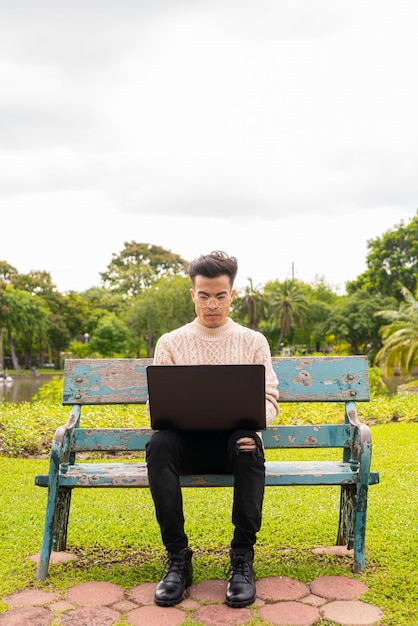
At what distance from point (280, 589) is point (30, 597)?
108 cm

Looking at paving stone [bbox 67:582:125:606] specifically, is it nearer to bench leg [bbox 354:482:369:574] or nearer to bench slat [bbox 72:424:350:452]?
bench slat [bbox 72:424:350:452]

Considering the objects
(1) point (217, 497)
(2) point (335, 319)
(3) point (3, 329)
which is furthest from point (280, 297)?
(1) point (217, 497)

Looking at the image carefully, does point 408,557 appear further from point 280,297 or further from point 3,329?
point 280,297

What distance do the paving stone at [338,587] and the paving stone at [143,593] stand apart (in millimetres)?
705

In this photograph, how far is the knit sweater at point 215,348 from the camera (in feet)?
11.2

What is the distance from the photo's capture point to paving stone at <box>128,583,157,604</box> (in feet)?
9.57

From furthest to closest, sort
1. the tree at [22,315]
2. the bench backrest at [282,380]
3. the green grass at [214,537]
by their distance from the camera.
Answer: the tree at [22,315]
the bench backrest at [282,380]
the green grass at [214,537]

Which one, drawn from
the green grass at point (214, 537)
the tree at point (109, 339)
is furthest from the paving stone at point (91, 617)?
the tree at point (109, 339)

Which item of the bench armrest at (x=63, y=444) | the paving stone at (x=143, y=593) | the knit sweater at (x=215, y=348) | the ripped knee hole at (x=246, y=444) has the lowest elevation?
the paving stone at (x=143, y=593)

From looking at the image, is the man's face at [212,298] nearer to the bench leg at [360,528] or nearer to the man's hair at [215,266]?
the man's hair at [215,266]

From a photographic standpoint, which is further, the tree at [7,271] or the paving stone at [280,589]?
the tree at [7,271]

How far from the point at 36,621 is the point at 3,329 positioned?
47.1 m

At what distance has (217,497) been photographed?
4867 millimetres

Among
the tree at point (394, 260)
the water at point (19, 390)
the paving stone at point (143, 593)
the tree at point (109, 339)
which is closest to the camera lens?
the paving stone at point (143, 593)
